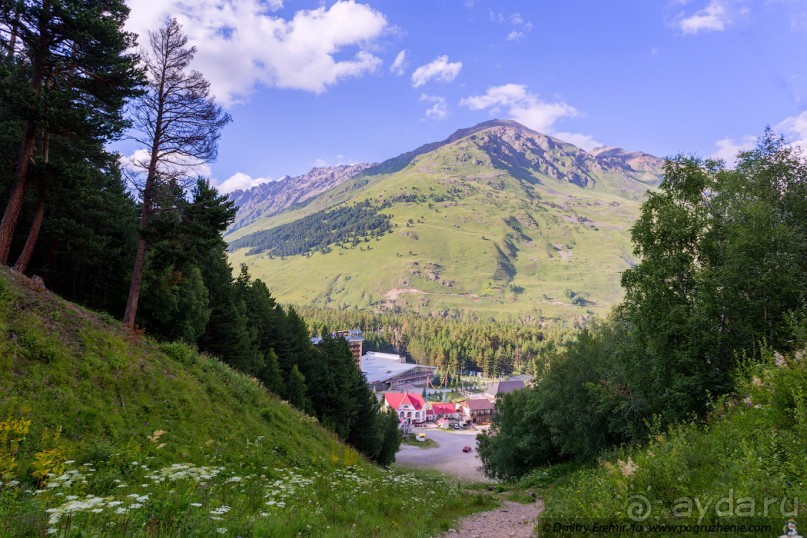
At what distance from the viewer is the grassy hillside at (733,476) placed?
555 centimetres

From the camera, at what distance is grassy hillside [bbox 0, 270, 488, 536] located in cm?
579

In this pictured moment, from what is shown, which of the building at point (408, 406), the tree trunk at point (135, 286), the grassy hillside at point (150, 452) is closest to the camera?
the grassy hillside at point (150, 452)

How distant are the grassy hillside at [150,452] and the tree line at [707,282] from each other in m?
11.1

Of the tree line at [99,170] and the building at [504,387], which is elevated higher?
the tree line at [99,170]

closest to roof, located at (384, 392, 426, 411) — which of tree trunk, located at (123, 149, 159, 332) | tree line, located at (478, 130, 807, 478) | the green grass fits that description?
the green grass

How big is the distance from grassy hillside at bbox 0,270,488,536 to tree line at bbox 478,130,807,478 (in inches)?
438

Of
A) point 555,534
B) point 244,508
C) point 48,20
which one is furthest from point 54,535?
point 48,20

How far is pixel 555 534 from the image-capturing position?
709cm

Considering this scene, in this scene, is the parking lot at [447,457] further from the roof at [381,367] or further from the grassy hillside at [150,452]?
the roof at [381,367]

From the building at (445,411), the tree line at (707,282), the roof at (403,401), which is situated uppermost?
the tree line at (707,282)

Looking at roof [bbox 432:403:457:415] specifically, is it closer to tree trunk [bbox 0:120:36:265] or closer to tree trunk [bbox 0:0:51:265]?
tree trunk [bbox 0:120:36:265]

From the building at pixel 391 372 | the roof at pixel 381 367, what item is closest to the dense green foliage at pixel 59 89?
the roof at pixel 381 367

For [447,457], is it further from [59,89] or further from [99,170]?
[59,89]

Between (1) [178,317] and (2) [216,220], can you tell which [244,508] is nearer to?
(2) [216,220]
